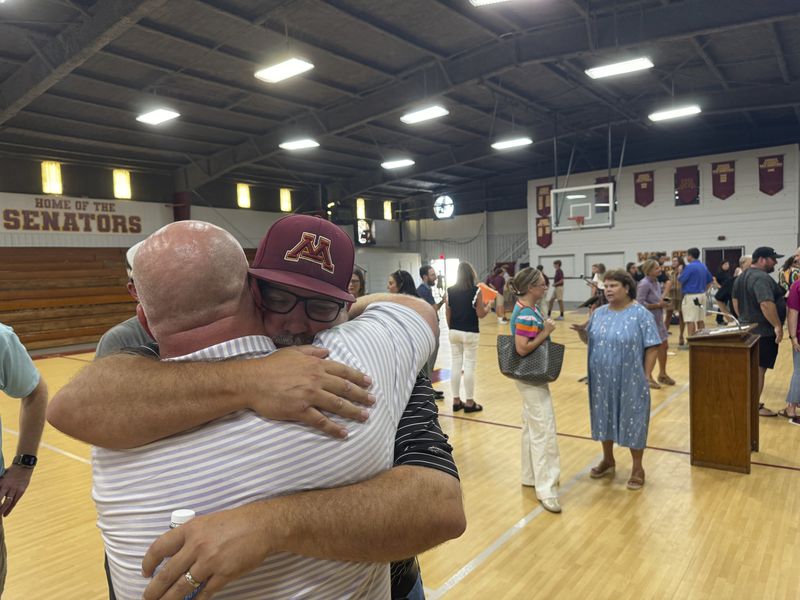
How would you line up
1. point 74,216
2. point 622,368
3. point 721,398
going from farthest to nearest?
point 74,216
point 721,398
point 622,368

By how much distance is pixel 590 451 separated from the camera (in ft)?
15.7

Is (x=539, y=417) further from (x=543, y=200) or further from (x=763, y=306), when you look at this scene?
(x=543, y=200)

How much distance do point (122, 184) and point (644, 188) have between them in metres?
16.8

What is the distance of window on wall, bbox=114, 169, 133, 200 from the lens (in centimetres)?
1569

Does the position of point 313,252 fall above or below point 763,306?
above

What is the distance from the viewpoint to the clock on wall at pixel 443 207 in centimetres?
2409

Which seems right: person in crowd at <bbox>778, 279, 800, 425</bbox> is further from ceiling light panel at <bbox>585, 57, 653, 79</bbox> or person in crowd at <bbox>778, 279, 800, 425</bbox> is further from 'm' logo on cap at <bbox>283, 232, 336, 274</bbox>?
'm' logo on cap at <bbox>283, 232, 336, 274</bbox>

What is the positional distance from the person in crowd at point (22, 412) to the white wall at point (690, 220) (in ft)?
55.4

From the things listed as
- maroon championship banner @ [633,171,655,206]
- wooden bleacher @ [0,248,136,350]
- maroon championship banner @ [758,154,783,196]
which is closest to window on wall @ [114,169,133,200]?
wooden bleacher @ [0,248,136,350]

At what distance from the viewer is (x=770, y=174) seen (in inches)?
601

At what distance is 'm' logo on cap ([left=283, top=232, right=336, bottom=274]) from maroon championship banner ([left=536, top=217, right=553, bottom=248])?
62.9 ft

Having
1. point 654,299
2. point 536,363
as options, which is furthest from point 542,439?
point 654,299

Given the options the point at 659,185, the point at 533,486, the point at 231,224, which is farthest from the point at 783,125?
the point at 231,224

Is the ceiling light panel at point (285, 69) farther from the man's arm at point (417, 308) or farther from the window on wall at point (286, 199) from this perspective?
the window on wall at point (286, 199)
